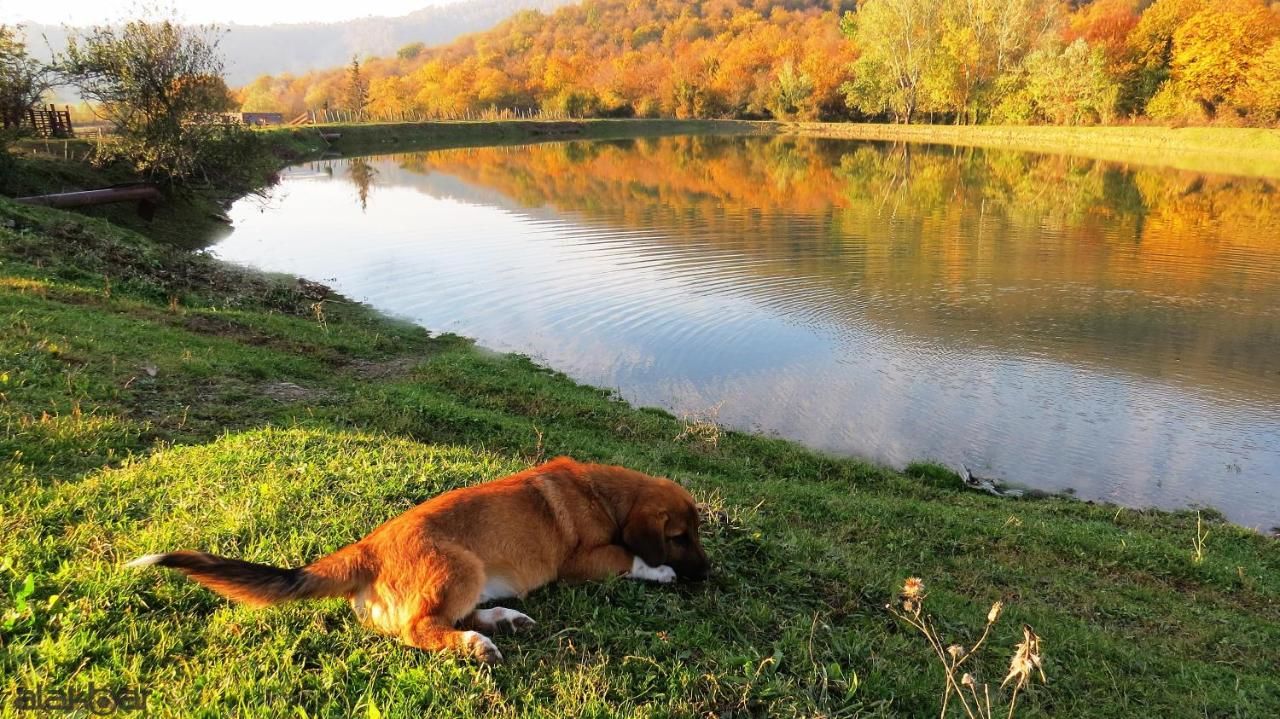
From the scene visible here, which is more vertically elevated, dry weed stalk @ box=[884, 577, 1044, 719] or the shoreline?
the shoreline

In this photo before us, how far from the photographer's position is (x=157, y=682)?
124 inches

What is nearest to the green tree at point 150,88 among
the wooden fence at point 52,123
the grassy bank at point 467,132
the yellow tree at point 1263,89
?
the wooden fence at point 52,123

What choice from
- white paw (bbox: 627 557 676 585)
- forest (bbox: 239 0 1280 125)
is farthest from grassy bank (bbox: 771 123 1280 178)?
white paw (bbox: 627 557 676 585)

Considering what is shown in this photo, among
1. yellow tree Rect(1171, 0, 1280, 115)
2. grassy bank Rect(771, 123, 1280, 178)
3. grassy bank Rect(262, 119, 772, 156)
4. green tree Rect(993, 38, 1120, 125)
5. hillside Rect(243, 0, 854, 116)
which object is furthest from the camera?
hillside Rect(243, 0, 854, 116)

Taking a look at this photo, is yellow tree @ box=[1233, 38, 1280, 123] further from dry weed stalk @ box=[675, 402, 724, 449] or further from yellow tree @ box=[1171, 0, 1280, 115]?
dry weed stalk @ box=[675, 402, 724, 449]

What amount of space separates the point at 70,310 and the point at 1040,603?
11.8 metres

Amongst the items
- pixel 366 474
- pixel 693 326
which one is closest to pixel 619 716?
pixel 366 474

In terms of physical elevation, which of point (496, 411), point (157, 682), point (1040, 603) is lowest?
point (1040, 603)

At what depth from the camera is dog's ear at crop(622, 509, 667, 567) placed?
4.18 metres

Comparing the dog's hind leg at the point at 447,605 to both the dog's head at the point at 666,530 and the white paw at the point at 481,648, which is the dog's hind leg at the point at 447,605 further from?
the dog's head at the point at 666,530

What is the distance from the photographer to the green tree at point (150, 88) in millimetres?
21828

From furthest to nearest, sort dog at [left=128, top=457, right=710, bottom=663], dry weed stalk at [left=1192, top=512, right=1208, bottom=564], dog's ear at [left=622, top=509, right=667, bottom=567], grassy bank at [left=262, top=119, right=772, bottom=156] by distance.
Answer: grassy bank at [left=262, top=119, right=772, bottom=156]
dry weed stalk at [left=1192, top=512, right=1208, bottom=564]
dog's ear at [left=622, top=509, right=667, bottom=567]
dog at [left=128, top=457, right=710, bottom=663]

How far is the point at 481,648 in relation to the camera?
3.35 meters

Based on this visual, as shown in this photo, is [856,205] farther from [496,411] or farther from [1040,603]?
[1040,603]
